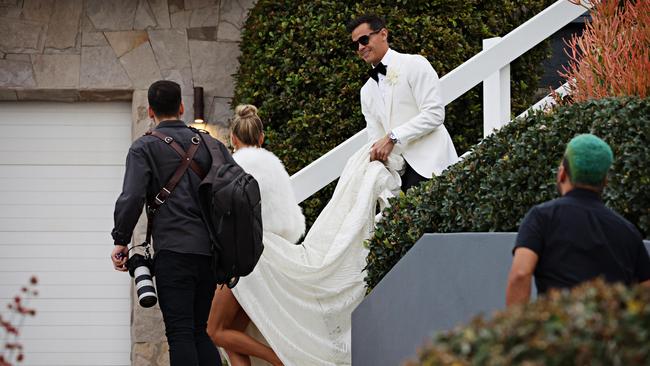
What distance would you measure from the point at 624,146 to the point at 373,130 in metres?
2.58

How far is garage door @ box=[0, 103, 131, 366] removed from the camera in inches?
408

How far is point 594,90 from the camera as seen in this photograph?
666cm

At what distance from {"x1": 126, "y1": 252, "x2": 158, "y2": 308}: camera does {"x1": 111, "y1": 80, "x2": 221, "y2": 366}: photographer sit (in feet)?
0.12

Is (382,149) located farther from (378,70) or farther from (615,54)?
(615,54)

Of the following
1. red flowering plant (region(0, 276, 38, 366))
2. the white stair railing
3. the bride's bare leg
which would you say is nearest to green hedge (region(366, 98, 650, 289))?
the bride's bare leg

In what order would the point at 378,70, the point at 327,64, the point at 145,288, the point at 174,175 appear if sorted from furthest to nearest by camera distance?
the point at 327,64 → the point at 378,70 → the point at 174,175 → the point at 145,288

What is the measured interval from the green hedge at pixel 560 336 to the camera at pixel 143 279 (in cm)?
322

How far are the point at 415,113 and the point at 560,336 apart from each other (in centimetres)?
489

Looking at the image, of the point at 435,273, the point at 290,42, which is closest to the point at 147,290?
the point at 435,273

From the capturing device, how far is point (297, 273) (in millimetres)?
7227

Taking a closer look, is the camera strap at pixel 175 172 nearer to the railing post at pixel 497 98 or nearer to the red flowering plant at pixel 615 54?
the red flowering plant at pixel 615 54

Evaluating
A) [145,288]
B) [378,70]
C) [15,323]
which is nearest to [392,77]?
[378,70]

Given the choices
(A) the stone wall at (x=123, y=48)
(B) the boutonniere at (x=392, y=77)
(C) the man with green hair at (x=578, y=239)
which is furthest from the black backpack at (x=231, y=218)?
(A) the stone wall at (x=123, y=48)

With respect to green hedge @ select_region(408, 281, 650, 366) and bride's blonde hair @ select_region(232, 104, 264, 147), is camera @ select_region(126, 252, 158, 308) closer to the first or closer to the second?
bride's blonde hair @ select_region(232, 104, 264, 147)
